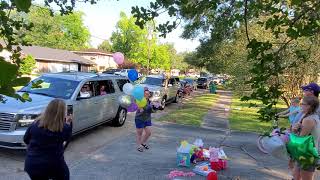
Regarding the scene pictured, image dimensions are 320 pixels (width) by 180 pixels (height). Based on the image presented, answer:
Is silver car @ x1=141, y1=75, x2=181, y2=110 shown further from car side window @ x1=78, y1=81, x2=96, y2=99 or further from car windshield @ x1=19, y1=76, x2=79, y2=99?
car windshield @ x1=19, y1=76, x2=79, y2=99

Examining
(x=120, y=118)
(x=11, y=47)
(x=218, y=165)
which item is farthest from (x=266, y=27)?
(x=120, y=118)

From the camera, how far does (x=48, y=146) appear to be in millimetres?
4848

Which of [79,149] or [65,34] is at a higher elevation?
[65,34]

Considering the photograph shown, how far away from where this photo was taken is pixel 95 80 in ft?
37.4

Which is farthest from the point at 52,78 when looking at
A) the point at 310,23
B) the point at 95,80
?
the point at 310,23

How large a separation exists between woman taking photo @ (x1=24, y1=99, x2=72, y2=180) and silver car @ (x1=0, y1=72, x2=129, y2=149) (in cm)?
231

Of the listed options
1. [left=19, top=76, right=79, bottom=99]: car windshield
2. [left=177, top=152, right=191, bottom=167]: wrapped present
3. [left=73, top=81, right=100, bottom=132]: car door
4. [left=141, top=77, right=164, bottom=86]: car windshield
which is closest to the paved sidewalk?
[left=177, top=152, right=191, bottom=167]: wrapped present

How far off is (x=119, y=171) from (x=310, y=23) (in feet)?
17.2

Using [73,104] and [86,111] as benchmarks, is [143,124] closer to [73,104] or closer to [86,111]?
[86,111]

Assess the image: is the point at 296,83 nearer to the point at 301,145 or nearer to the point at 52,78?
the point at 52,78

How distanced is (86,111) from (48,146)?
218 inches

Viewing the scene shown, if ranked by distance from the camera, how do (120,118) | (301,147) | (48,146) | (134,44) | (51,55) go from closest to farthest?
(48,146)
(301,147)
(120,118)
(51,55)
(134,44)

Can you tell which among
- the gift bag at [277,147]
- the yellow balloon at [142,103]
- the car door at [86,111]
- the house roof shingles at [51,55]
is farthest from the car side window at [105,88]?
the house roof shingles at [51,55]

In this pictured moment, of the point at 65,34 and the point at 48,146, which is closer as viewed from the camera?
the point at 48,146
